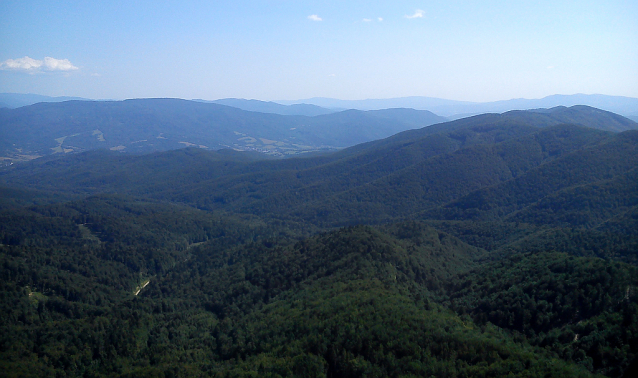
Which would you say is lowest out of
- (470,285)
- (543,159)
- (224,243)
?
(224,243)

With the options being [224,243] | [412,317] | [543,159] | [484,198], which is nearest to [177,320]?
[412,317]

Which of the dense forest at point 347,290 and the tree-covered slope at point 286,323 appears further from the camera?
the dense forest at point 347,290

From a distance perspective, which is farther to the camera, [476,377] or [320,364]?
[320,364]

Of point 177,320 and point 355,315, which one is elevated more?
point 355,315

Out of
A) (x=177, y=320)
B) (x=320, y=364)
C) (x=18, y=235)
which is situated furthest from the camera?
(x=18, y=235)

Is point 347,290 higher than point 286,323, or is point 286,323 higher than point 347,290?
point 347,290

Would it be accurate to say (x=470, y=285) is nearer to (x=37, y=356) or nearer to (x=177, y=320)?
(x=177, y=320)

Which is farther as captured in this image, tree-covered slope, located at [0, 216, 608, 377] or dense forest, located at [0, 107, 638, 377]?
dense forest, located at [0, 107, 638, 377]

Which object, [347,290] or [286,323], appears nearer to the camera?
[286,323]
